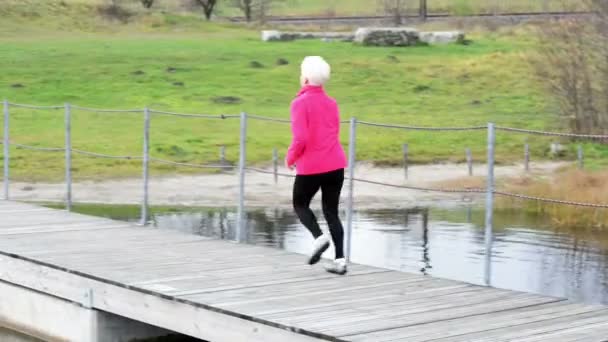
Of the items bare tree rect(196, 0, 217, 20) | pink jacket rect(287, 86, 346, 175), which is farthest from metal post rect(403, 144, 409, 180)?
bare tree rect(196, 0, 217, 20)

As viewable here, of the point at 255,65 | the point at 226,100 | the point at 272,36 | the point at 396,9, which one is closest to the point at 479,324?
the point at 226,100

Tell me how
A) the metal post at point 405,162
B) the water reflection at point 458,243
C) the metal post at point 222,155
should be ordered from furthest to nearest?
the metal post at point 405,162
the metal post at point 222,155
the water reflection at point 458,243

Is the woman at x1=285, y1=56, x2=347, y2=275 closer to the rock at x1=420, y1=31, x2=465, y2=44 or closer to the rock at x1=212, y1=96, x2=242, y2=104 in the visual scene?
the rock at x1=212, y1=96, x2=242, y2=104

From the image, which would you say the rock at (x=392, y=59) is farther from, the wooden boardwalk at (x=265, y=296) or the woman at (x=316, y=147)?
the woman at (x=316, y=147)

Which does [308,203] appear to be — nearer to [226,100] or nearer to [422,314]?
[422,314]

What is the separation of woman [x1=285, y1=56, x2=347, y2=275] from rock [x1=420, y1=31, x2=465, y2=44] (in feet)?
119

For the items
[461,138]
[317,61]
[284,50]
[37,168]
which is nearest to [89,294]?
[317,61]

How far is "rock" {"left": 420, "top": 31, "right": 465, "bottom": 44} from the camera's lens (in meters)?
47.1

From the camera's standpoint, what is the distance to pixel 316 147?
10.7 m

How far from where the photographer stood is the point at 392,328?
9117mm

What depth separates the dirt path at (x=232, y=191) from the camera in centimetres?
2306

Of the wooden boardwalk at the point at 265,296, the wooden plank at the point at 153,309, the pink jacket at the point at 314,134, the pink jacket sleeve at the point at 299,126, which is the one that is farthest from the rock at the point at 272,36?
the pink jacket sleeve at the point at 299,126

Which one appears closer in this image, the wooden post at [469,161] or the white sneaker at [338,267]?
the white sneaker at [338,267]

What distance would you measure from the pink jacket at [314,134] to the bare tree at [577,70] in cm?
1666
